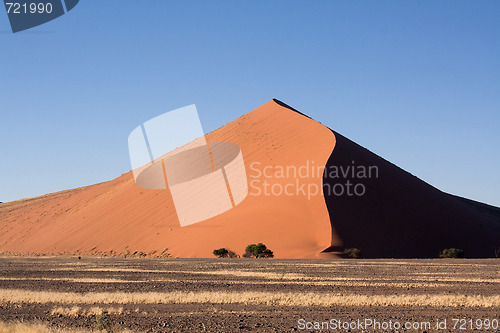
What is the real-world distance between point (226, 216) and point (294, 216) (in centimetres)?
588

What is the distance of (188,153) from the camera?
59875 millimetres

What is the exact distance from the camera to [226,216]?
152 feet

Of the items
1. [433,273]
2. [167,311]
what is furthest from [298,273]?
[167,311]

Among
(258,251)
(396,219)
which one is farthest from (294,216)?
(396,219)

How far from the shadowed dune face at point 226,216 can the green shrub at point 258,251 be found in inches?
33.6

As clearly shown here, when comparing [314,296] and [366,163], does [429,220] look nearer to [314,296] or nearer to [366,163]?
[366,163]

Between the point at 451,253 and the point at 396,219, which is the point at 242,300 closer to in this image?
the point at 451,253

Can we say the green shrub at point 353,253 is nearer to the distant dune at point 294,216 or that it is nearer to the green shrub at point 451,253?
the distant dune at point 294,216

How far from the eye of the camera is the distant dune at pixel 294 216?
137ft

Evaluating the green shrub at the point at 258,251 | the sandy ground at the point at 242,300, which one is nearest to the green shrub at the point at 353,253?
the green shrub at the point at 258,251

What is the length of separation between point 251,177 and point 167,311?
1461 inches

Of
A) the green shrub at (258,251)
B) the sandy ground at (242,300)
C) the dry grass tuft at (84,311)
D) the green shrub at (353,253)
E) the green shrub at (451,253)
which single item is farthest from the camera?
the green shrub at (451,253)

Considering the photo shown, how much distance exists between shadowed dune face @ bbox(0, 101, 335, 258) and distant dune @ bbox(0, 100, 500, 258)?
0.32ft

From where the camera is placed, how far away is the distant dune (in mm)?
41750
